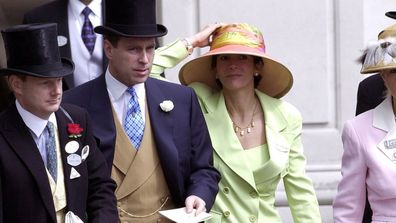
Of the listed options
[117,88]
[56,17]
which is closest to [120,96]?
[117,88]

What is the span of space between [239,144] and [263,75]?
0.47m

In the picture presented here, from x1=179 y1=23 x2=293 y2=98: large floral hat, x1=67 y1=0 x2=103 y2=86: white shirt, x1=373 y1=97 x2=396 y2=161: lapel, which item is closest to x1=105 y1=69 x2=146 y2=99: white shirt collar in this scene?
x1=179 y1=23 x2=293 y2=98: large floral hat

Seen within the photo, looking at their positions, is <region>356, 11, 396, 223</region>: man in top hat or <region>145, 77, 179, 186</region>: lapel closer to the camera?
<region>145, 77, 179, 186</region>: lapel

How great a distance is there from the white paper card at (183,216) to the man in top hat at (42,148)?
24 cm

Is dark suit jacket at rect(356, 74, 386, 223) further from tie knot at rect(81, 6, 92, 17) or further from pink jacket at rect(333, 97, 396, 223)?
tie knot at rect(81, 6, 92, 17)

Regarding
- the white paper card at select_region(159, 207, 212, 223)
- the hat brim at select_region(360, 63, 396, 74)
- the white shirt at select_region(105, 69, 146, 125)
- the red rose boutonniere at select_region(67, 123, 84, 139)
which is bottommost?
the white paper card at select_region(159, 207, 212, 223)

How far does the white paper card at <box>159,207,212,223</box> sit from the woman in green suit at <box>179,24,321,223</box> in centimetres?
43

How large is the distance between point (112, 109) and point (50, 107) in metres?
0.62

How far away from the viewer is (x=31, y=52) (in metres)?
4.71

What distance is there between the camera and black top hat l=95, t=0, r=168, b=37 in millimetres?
5141

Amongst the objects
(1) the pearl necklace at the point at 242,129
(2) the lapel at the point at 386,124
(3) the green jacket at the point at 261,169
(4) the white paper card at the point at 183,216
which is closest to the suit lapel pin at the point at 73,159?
(4) the white paper card at the point at 183,216

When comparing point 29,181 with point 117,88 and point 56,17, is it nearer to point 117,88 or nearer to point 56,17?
point 117,88

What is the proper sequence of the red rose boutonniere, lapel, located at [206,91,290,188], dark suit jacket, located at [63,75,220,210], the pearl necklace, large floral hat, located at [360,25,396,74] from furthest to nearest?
the pearl necklace < lapel, located at [206,91,290,188] < dark suit jacket, located at [63,75,220,210] < large floral hat, located at [360,25,396,74] < the red rose boutonniere

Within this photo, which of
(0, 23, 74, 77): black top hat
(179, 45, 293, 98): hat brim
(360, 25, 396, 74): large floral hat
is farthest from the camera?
(179, 45, 293, 98): hat brim
